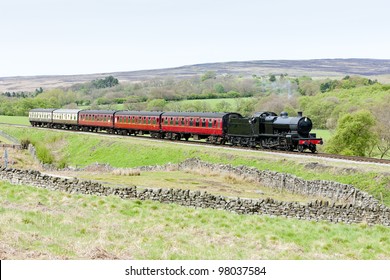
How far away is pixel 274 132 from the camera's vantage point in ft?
162

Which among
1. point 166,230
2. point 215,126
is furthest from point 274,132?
point 166,230

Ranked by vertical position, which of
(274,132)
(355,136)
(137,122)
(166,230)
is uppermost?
(166,230)

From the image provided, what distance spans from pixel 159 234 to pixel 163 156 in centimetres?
3349

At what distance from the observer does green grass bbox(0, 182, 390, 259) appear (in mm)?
16922

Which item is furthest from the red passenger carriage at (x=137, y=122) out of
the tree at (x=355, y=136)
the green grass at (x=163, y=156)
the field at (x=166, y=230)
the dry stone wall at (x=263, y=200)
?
the dry stone wall at (x=263, y=200)

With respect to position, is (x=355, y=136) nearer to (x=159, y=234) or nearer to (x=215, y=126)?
(x=215, y=126)

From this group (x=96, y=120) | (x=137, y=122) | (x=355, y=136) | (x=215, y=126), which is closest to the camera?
(x=215, y=126)

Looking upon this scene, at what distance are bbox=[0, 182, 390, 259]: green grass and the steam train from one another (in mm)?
23333

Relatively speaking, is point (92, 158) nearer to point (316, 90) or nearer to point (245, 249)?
point (245, 249)

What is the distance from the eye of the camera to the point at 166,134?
65938 millimetres

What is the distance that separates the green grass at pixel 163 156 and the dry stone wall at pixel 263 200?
6.58ft

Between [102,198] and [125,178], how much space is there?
11473 mm

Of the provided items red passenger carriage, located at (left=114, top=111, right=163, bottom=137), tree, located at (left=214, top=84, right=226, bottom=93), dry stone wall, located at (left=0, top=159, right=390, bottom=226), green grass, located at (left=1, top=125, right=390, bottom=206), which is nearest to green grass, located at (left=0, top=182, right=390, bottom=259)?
dry stone wall, located at (left=0, top=159, right=390, bottom=226)

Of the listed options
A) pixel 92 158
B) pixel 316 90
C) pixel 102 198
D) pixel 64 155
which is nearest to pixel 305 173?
pixel 102 198
